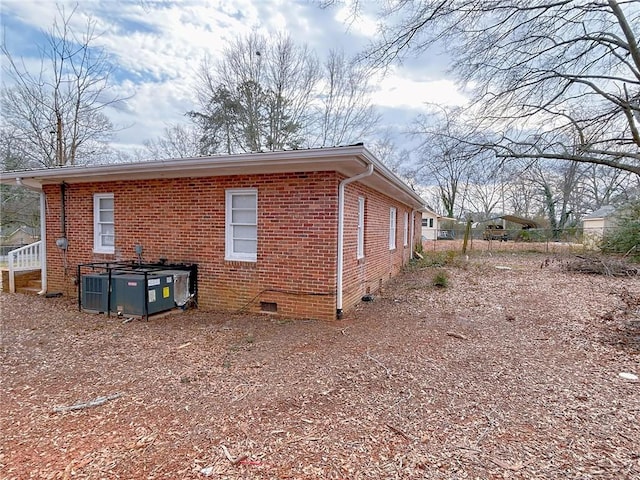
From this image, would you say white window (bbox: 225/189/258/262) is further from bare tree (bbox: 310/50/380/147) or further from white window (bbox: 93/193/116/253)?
bare tree (bbox: 310/50/380/147)

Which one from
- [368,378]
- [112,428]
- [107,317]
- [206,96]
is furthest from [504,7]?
[206,96]

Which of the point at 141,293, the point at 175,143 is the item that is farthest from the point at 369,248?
the point at 175,143

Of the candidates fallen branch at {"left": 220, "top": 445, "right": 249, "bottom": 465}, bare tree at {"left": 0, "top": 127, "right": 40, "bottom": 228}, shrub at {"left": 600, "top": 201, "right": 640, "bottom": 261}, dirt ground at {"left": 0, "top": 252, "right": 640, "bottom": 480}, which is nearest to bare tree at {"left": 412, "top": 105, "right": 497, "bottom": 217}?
dirt ground at {"left": 0, "top": 252, "right": 640, "bottom": 480}

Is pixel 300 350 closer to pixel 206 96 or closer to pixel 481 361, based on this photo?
pixel 481 361

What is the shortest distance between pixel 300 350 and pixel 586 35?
795 centimetres

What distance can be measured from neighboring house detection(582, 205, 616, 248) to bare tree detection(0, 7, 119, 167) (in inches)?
984

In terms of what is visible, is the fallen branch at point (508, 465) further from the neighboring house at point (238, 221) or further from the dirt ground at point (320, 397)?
the neighboring house at point (238, 221)

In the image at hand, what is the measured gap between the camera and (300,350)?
186 inches

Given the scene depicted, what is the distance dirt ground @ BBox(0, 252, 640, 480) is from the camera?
2.48 meters

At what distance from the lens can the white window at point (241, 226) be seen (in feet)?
21.6

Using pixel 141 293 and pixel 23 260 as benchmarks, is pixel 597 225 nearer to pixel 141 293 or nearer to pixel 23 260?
pixel 141 293

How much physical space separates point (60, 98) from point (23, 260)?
384 inches

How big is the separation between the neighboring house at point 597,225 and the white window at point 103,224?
70.0 feet

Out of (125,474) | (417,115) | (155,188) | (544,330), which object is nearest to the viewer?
(125,474)
